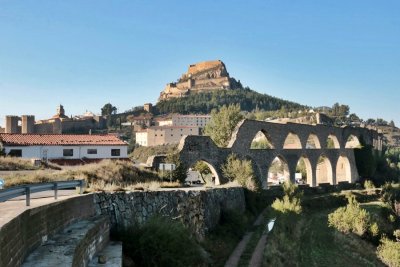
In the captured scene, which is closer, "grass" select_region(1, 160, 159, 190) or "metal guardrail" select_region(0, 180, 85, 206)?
"metal guardrail" select_region(0, 180, 85, 206)

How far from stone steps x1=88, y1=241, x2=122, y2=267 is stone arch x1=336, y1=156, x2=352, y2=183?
43.0 metres

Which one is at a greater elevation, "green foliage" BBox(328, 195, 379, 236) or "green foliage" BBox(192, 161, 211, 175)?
"green foliage" BBox(192, 161, 211, 175)

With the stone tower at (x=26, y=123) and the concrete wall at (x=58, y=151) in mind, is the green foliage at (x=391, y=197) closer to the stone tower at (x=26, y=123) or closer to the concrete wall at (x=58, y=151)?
the concrete wall at (x=58, y=151)

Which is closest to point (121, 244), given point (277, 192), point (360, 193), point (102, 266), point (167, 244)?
point (167, 244)

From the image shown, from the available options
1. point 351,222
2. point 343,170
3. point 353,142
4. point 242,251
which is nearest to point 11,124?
point 343,170

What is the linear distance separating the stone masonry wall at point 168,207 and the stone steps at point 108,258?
1.38m

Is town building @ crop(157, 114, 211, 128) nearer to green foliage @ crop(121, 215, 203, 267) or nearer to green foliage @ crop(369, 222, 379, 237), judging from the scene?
green foliage @ crop(369, 222, 379, 237)

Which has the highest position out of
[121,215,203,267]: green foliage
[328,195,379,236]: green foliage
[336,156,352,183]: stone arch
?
[121,215,203,267]: green foliage

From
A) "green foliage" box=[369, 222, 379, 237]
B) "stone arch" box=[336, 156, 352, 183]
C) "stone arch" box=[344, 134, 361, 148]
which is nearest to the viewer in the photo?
"green foliage" box=[369, 222, 379, 237]

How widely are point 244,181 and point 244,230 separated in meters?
6.53

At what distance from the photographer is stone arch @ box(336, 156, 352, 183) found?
1874 inches

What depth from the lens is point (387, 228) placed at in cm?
2912

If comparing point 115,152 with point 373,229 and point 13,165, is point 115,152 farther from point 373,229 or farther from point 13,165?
point 373,229

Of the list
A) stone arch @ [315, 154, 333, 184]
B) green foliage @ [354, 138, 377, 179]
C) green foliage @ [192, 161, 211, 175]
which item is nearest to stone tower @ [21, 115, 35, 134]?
green foliage @ [192, 161, 211, 175]
